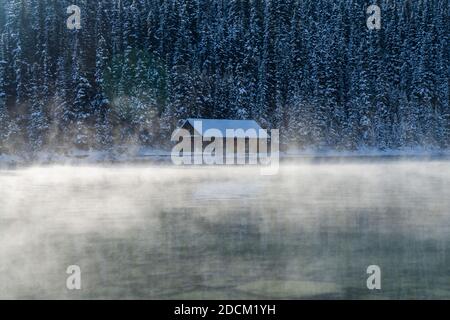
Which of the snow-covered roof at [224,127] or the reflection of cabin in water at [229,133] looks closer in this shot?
the snow-covered roof at [224,127]

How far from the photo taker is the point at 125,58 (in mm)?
66750

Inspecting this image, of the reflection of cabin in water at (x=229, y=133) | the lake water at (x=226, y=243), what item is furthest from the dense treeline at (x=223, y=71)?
the lake water at (x=226, y=243)

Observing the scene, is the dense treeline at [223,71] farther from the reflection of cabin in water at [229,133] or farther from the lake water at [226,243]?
the lake water at [226,243]

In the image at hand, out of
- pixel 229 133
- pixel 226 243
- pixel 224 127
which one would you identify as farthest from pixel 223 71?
pixel 226 243

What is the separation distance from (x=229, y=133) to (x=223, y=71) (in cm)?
1656

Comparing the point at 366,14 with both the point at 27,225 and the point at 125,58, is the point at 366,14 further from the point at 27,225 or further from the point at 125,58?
the point at 27,225

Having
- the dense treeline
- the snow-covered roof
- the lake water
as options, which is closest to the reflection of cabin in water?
the snow-covered roof

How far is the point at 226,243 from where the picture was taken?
13.0m

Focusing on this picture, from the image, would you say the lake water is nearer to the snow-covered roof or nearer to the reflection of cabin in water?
the snow-covered roof

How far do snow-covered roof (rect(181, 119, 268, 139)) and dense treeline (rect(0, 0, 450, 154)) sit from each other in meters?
3.80

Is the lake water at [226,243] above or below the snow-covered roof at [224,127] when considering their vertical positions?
below

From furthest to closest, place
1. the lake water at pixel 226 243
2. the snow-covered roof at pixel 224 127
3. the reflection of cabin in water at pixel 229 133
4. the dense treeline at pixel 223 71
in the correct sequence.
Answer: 1. the dense treeline at pixel 223 71
2. the reflection of cabin in water at pixel 229 133
3. the snow-covered roof at pixel 224 127
4. the lake water at pixel 226 243

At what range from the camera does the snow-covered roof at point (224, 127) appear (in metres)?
59.5

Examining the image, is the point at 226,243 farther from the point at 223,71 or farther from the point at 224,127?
the point at 223,71
